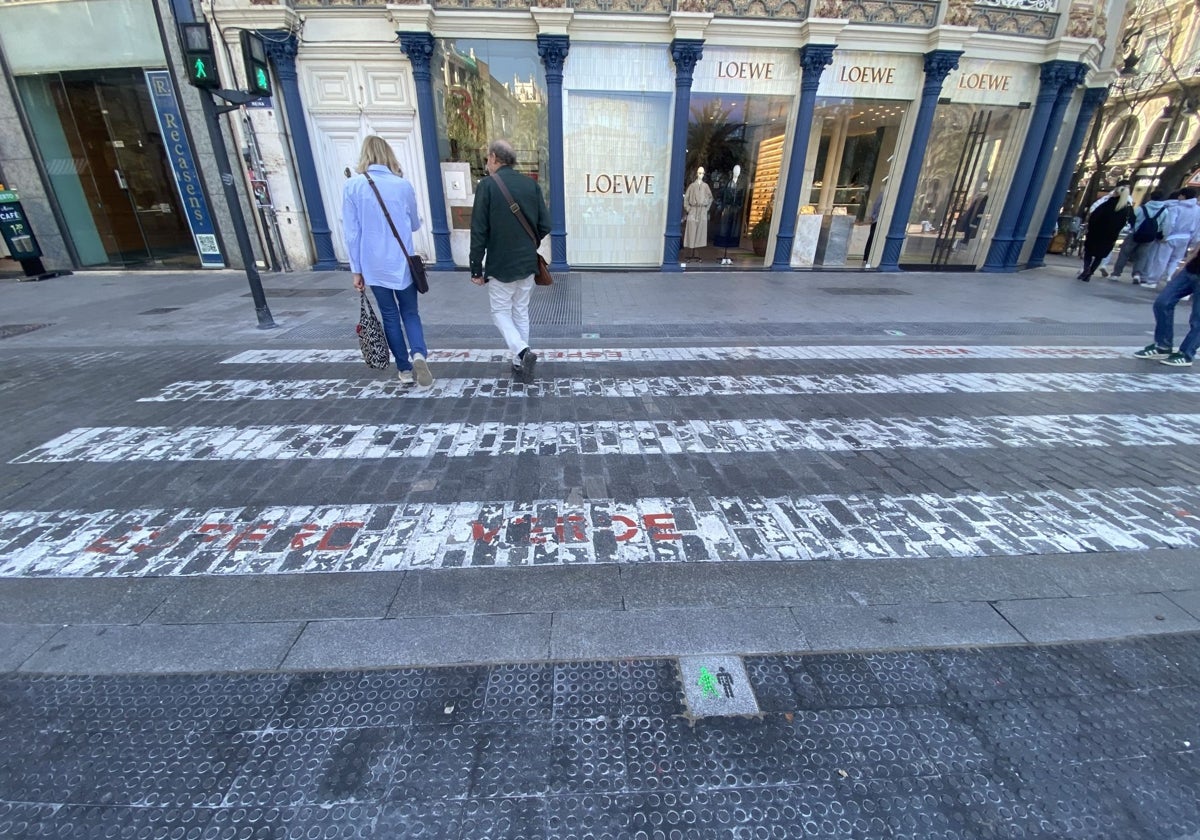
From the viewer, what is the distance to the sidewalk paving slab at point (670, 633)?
7.22 feet

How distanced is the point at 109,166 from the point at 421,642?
16020 mm

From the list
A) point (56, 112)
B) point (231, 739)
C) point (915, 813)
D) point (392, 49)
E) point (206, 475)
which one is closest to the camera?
point (915, 813)

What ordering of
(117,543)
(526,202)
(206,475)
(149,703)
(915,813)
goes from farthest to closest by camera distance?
(526,202) → (206,475) → (117,543) → (149,703) → (915,813)

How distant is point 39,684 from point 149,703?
21.2 inches

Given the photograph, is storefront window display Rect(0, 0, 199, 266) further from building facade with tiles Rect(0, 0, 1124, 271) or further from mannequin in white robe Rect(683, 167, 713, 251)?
mannequin in white robe Rect(683, 167, 713, 251)

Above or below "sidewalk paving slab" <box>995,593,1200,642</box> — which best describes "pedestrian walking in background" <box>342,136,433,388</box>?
above

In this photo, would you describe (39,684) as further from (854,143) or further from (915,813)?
(854,143)

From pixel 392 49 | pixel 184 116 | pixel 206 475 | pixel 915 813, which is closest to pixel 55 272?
pixel 184 116

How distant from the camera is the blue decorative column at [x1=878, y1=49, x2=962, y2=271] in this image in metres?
10.9

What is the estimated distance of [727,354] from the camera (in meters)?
6.28

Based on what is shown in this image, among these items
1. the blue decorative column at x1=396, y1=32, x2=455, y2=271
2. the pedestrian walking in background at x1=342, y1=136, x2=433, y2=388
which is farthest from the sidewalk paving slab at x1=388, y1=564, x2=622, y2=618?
the blue decorative column at x1=396, y1=32, x2=455, y2=271

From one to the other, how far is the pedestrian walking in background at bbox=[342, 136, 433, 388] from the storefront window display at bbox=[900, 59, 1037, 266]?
13.0 metres

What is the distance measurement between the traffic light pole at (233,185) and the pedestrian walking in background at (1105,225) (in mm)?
17387

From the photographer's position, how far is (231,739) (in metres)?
1.83
